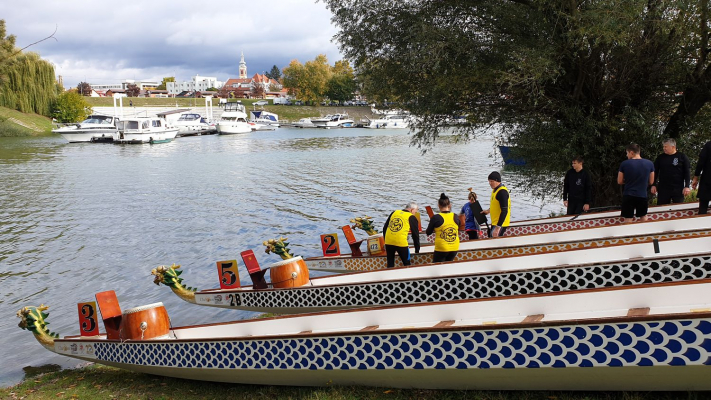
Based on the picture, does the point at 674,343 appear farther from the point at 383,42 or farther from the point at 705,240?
the point at 383,42

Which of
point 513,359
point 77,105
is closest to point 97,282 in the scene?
point 513,359

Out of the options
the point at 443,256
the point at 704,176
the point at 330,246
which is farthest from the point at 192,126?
the point at 704,176

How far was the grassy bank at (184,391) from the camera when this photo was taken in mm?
5469

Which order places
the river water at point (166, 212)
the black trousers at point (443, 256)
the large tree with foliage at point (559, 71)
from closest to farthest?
the black trousers at point (443, 256) < the large tree with foliage at point (559, 71) < the river water at point (166, 212)

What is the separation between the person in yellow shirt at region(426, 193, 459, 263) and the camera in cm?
918

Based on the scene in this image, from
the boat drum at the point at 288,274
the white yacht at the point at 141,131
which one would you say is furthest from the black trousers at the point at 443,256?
the white yacht at the point at 141,131

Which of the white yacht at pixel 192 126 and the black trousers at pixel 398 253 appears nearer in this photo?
the black trousers at pixel 398 253

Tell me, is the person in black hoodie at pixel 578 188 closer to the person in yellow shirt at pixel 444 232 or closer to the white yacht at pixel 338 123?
the person in yellow shirt at pixel 444 232

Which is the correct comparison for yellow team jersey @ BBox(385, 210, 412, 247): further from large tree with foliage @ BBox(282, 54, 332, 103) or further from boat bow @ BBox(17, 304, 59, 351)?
large tree with foliage @ BBox(282, 54, 332, 103)

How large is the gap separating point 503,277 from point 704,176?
483 centimetres

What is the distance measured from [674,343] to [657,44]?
33.1ft

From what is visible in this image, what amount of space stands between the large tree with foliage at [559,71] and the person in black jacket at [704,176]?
2962 millimetres

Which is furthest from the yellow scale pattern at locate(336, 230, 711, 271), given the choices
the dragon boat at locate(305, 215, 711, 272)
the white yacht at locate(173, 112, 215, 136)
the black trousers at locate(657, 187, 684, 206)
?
the white yacht at locate(173, 112, 215, 136)

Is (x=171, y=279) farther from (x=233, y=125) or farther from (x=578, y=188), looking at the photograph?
(x=233, y=125)
